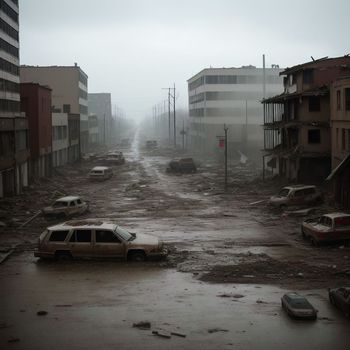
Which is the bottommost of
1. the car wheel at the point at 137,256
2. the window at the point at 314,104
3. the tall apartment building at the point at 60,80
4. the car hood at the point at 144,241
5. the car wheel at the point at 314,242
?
the car wheel at the point at 314,242

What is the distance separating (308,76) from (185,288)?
3137cm

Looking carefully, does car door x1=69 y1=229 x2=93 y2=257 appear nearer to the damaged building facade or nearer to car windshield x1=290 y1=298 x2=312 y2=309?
car windshield x1=290 y1=298 x2=312 y2=309

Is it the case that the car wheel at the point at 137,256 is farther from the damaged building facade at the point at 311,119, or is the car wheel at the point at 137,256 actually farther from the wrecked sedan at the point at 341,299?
the damaged building facade at the point at 311,119

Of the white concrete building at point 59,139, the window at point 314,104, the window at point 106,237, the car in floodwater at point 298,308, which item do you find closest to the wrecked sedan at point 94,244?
the window at point 106,237

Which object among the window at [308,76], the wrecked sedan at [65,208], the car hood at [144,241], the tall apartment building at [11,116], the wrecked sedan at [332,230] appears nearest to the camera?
the car hood at [144,241]

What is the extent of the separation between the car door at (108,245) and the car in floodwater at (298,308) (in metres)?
7.10

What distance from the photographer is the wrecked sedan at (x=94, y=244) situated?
1933 centimetres

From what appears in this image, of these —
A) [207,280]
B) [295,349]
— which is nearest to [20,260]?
[207,280]

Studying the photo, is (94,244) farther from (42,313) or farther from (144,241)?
(42,313)

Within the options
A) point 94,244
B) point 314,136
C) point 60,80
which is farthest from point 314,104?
point 60,80

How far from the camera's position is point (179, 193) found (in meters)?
44.5

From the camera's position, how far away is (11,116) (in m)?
42.3

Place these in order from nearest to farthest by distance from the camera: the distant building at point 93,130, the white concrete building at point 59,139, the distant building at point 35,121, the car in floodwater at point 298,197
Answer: the car in floodwater at point 298,197 < the distant building at point 35,121 < the white concrete building at point 59,139 < the distant building at point 93,130

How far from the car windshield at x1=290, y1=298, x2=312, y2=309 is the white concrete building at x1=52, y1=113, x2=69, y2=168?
5005 centimetres
